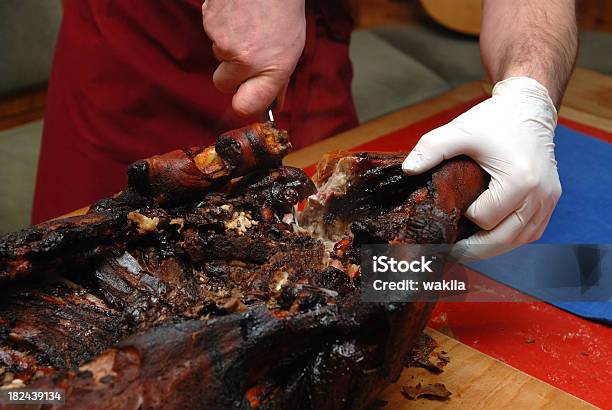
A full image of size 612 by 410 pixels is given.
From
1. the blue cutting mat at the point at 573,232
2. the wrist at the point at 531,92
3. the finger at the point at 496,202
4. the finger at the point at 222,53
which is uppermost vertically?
the finger at the point at 222,53

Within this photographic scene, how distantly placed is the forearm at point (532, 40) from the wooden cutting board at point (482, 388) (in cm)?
73

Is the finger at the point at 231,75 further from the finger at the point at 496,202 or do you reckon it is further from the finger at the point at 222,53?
the finger at the point at 496,202

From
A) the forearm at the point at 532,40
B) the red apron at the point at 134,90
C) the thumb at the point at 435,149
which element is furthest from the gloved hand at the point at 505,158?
the red apron at the point at 134,90

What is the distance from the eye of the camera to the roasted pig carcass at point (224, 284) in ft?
3.81

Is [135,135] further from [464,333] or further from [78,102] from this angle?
[464,333]

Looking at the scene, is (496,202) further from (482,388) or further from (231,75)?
(231,75)

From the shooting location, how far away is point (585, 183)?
2570 mm

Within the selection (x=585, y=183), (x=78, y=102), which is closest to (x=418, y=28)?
(x=585, y=183)

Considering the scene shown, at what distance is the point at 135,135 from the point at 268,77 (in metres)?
0.93

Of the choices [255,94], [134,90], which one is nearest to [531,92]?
[255,94]

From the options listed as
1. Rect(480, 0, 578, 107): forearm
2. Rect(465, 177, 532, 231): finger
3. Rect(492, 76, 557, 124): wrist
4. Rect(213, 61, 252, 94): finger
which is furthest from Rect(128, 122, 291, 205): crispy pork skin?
Rect(480, 0, 578, 107): forearm

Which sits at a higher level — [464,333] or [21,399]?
[21,399]

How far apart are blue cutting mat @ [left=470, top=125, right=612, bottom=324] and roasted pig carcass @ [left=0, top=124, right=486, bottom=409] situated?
54 cm

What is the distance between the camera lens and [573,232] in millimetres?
2301
